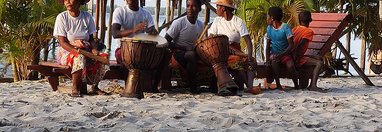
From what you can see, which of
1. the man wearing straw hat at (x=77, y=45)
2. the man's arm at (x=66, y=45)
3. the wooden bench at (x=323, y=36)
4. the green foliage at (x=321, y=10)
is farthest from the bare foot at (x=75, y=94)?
the green foliage at (x=321, y=10)

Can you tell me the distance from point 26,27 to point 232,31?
5.19 m

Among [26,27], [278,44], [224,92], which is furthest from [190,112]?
[26,27]

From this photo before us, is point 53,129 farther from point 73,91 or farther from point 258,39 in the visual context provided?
point 258,39

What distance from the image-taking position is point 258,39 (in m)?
15.5

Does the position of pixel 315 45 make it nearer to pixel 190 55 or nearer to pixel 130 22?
pixel 190 55

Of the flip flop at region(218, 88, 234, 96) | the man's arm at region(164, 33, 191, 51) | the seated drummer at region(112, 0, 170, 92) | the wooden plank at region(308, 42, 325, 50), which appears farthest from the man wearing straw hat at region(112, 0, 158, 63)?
the wooden plank at region(308, 42, 325, 50)

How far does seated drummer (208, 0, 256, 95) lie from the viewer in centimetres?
831

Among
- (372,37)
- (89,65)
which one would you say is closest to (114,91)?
(89,65)

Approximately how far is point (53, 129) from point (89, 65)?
2.64 metres

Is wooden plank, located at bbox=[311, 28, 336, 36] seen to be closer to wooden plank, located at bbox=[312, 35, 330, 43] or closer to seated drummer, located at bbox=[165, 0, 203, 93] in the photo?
wooden plank, located at bbox=[312, 35, 330, 43]

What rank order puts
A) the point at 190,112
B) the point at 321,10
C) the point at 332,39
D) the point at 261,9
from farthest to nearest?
the point at 321,10
the point at 261,9
the point at 332,39
the point at 190,112

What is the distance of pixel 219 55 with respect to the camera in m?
7.88

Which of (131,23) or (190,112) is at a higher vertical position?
(131,23)

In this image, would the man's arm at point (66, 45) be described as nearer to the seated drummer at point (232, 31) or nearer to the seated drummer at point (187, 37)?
the seated drummer at point (187, 37)
